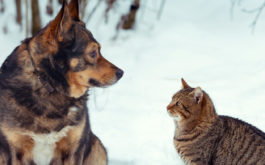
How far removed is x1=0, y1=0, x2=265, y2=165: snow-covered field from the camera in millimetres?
5803

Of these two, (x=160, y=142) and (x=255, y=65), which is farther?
(x=255, y=65)

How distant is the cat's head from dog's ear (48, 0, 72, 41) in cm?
181

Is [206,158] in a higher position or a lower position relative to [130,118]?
higher

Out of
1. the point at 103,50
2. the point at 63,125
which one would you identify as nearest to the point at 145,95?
the point at 103,50

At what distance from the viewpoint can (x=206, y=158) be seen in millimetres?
4805

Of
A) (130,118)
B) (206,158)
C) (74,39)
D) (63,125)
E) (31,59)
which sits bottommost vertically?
(130,118)

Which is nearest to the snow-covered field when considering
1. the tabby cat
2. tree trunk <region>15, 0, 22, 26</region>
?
tree trunk <region>15, 0, 22, 26</region>

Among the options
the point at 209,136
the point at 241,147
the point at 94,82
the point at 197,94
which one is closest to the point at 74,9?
the point at 94,82

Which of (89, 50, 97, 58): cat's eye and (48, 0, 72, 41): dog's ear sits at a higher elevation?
(48, 0, 72, 41): dog's ear

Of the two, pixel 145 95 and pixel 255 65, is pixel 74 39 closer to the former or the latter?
pixel 145 95

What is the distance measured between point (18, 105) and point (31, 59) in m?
0.41

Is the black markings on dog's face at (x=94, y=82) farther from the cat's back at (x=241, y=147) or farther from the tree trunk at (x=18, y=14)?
the tree trunk at (x=18, y=14)

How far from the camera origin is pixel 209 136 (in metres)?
4.85

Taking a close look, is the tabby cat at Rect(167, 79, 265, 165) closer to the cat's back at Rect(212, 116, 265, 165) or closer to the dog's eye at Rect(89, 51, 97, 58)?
the cat's back at Rect(212, 116, 265, 165)
